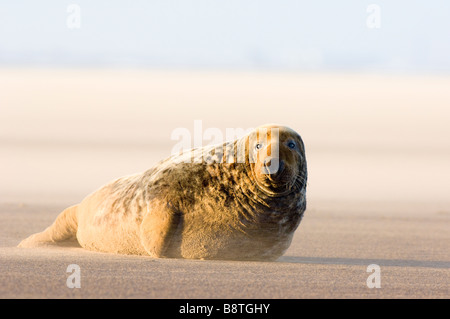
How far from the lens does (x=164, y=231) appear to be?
7500 millimetres

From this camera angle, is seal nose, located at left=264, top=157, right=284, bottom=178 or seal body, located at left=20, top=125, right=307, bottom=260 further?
seal body, located at left=20, top=125, right=307, bottom=260

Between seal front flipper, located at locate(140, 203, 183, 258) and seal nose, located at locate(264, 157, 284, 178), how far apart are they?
895mm

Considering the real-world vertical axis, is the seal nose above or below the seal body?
above

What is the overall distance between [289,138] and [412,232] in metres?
4.80

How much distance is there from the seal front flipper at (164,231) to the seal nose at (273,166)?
0.90 m

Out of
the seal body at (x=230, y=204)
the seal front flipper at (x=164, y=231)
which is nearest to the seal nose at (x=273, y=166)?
the seal body at (x=230, y=204)

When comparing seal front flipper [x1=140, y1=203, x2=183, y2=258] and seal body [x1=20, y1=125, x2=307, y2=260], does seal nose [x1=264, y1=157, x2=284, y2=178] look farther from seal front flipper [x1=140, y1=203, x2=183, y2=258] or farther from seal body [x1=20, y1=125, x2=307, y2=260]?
seal front flipper [x1=140, y1=203, x2=183, y2=258]

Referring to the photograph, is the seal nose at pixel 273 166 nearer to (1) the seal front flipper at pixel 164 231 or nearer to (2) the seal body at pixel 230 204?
(2) the seal body at pixel 230 204

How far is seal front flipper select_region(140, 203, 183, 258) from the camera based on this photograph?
7.50 metres

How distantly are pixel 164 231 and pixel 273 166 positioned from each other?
1.12 metres

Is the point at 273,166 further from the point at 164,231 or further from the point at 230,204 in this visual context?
the point at 164,231

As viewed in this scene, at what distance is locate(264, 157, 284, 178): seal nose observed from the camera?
7137 millimetres

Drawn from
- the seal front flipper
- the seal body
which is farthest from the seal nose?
the seal front flipper

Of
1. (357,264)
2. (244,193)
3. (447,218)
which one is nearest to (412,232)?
(447,218)
